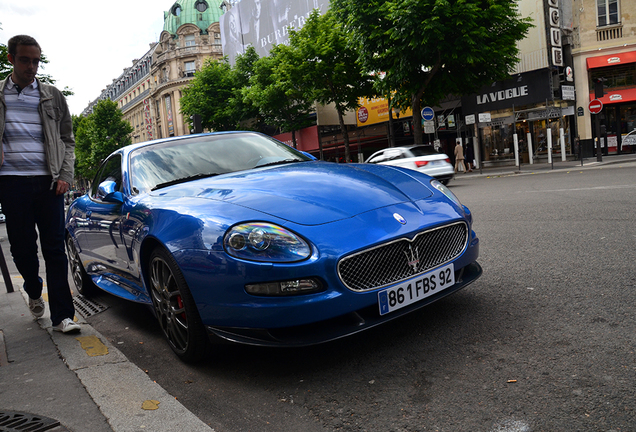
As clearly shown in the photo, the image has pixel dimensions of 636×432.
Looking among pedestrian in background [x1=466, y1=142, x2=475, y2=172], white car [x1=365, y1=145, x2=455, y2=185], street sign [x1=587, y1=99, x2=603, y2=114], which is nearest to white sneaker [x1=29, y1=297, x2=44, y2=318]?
white car [x1=365, y1=145, x2=455, y2=185]

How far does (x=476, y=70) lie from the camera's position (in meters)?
20.5

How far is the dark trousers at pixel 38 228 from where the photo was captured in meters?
3.70

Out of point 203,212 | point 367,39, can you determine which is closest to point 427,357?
point 203,212

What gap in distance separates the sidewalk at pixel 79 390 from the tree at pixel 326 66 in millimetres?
23604

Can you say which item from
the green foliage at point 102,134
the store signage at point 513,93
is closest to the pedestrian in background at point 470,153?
the store signage at point 513,93

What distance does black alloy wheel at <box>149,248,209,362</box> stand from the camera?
2.82 metres

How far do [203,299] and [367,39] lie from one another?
62.8 ft

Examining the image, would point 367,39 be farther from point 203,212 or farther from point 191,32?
point 191,32

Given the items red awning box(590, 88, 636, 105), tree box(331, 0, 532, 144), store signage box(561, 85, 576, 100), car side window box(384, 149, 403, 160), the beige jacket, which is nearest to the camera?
the beige jacket

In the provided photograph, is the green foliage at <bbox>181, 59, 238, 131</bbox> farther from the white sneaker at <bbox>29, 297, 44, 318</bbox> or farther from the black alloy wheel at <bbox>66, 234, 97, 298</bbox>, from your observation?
the white sneaker at <bbox>29, 297, 44, 318</bbox>

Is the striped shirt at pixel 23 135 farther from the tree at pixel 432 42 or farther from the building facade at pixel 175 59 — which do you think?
the building facade at pixel 175 59

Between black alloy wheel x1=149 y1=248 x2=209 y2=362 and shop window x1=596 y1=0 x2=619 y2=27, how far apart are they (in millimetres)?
26397

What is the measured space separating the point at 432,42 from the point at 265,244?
17.5 m

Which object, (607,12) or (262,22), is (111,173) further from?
(262,22)
